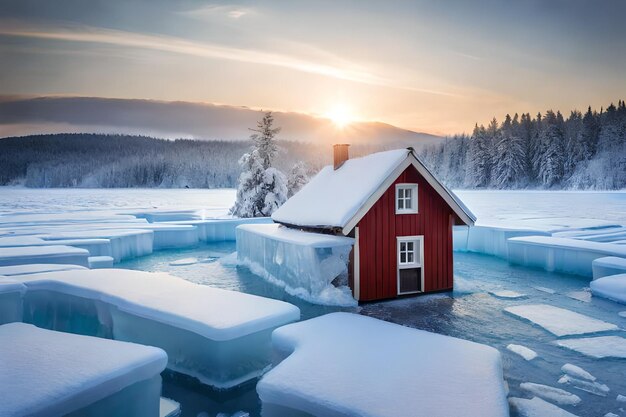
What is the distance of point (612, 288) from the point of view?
48.7 ft

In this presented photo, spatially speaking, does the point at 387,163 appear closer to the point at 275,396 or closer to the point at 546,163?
the point at 275,396

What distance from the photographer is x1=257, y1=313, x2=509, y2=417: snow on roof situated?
5.60 meters

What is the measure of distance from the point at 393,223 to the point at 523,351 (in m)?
6.18

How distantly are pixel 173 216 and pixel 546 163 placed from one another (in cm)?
7532

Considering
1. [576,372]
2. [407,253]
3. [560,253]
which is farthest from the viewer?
[560,253]

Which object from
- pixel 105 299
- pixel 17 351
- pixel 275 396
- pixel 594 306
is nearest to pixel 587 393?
pixel 275 396

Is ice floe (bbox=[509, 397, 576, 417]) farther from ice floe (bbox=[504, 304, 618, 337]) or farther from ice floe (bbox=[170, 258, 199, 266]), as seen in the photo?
ice floe (bbox=[170, 258, 199, 266])

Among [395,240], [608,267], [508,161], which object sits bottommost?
[608,267]

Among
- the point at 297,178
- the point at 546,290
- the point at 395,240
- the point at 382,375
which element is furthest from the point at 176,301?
the point at 297,178

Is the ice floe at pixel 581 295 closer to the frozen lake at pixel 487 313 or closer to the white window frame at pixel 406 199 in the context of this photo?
the frozen lake at pixel 487 313

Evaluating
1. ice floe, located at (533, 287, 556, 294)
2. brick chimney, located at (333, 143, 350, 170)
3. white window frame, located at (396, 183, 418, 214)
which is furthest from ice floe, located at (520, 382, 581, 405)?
brick chimney, located at (333, 143, 350, 170)

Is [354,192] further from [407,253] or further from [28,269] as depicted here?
[28,269]

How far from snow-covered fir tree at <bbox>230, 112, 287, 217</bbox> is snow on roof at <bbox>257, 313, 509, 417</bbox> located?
108 feet

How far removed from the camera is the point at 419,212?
15172mm
